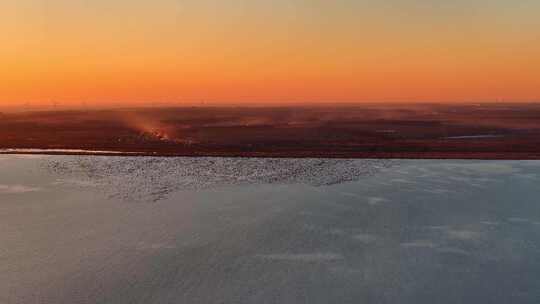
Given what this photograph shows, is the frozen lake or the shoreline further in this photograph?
the shoreline

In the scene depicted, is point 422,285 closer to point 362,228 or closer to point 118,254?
point 362,228

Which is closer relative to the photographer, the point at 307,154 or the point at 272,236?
the point at 272,236

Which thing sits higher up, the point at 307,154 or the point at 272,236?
the point at 307,154

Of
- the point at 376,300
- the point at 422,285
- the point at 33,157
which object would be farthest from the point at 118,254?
the point at 33,157

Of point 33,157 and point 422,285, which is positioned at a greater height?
point 33,157

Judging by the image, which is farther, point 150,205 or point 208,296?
point 150,205

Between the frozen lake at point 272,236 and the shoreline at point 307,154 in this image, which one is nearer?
the frozen lake at point 272,236

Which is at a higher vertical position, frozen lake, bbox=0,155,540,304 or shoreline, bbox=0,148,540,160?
shoreline, bbox=0,148,540,160

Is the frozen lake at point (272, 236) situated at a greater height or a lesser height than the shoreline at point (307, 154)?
lesser
